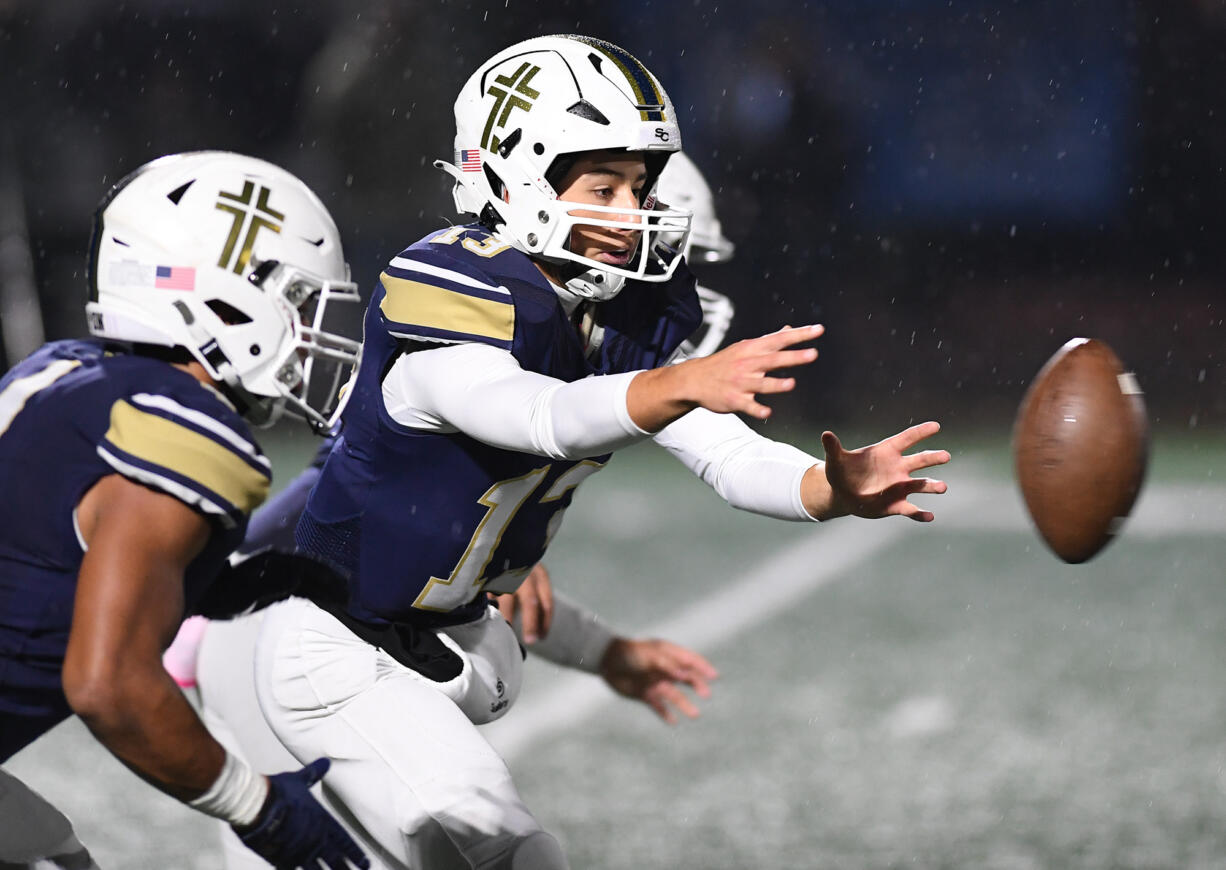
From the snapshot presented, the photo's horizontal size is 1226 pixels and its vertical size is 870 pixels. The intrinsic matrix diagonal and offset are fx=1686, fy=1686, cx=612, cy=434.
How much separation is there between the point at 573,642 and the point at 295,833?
1.25 metres

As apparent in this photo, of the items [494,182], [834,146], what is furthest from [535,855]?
[834,146]

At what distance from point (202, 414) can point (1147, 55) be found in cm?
797

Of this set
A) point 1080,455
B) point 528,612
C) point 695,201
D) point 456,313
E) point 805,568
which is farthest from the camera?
point 805,568

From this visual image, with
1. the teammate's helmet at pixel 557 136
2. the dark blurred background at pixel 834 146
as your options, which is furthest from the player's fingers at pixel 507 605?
the dark blurred background at pixel 834 146

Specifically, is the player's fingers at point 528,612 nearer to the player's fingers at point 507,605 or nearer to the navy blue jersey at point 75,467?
the player's fingers at point 507,605

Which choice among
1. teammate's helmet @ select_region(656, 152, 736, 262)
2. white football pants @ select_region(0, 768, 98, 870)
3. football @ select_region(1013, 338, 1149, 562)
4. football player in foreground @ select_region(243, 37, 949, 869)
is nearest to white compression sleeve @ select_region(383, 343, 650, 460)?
football player in foreground @ select_region(243, 37, 949, 869)

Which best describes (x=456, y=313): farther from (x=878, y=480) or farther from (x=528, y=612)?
(x=528, y=612)

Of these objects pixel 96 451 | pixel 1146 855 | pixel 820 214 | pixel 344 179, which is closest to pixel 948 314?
pixel 820 214

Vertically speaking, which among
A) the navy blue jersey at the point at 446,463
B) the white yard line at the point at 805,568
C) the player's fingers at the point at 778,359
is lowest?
the white yard line at the point at 805,568

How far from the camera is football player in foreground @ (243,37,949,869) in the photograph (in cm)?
226

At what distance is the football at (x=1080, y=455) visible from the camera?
2830 millimetres

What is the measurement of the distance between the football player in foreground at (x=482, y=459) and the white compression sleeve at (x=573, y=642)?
1.47ft

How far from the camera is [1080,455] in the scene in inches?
111

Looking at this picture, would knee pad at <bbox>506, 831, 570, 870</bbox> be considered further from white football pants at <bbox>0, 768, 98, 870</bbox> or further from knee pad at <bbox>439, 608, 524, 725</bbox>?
white football pants at <bbox>0, 768, 98, 870</bbox>
